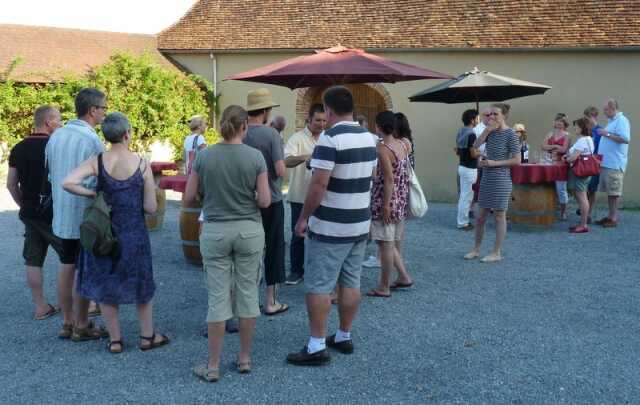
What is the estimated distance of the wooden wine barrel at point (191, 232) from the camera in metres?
6.73

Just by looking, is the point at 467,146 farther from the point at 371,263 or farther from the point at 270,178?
the point at 270,178

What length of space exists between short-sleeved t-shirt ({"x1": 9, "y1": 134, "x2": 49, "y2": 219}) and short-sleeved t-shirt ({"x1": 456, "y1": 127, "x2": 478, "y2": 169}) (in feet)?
19.1

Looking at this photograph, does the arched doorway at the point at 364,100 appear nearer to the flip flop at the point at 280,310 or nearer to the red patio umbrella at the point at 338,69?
the red patio umbrella at the point at 338,69

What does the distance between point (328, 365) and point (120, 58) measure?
574 inches

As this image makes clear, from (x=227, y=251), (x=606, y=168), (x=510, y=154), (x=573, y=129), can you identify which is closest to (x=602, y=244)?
(x=606, y=168)

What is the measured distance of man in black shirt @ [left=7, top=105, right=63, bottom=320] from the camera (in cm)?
493

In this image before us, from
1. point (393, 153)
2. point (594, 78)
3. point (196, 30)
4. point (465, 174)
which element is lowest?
point (465, 174)

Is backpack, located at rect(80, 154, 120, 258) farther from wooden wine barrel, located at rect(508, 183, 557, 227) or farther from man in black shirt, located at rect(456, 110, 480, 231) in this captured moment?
wooden wine barrel, located at rect(508, 183, 557, 227)

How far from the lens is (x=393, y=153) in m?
5.53

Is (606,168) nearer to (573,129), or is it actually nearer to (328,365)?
(573,129)

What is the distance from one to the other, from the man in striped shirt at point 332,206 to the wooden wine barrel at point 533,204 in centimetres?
554

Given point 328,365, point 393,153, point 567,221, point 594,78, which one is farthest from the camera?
point 594,78

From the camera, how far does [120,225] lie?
4.29m

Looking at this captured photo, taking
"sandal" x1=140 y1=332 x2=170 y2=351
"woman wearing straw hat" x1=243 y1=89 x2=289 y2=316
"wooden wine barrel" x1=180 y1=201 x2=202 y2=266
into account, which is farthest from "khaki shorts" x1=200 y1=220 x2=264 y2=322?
"wooden wine barrel" x1=180 y1=201 x2=202 y2=266
